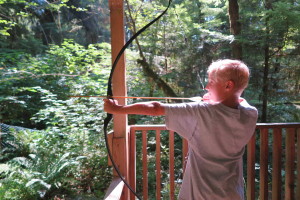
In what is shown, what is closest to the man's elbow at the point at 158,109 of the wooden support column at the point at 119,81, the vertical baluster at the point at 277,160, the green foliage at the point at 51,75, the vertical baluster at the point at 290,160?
the wooden support column at the point at 119,81

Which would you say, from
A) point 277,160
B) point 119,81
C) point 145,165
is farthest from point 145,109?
point 277,160

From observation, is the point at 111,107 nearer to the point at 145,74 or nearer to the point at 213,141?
the point at 213,141

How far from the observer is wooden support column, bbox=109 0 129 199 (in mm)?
1356

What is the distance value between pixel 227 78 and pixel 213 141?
0.90ft

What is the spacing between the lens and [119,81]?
1.39 metres

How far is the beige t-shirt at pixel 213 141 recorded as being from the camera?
92 centimetres

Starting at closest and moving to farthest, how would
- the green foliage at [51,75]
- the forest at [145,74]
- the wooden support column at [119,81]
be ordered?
1. the wooden support column at [119,81]
2. the forest at [145,74]
3. the green foliage at [51,75]

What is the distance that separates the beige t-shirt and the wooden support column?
22.0 inches

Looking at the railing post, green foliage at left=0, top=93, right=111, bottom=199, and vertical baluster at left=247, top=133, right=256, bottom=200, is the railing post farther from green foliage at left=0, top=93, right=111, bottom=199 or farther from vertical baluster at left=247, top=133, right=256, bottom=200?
green foliage at left=0, top=93, right=111, bottom=199

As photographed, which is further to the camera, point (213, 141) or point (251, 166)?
point (251, 166)

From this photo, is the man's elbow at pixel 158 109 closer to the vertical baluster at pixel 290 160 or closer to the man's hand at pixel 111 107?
the man's hand at pixel 111 107

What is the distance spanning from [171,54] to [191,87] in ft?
3.09

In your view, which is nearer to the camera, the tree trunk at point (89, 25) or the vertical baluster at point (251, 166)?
the vertical baluster at point (251, 166)

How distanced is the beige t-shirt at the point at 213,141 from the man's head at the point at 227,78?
0.23 ft
